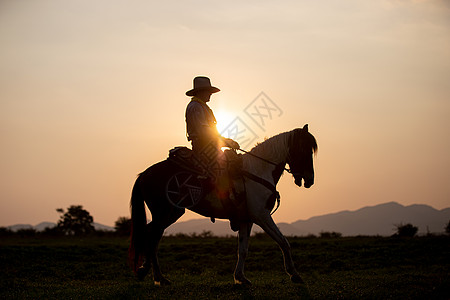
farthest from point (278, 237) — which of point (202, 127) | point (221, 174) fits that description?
point (202, 127)

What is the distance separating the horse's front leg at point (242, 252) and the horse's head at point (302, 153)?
5.69 feet

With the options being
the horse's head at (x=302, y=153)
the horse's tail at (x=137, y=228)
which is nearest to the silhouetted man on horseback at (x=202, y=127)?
the horse's head at (x=302, y=153)

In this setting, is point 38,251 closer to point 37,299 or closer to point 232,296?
point 37,299

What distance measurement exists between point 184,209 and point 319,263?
9.41 meters

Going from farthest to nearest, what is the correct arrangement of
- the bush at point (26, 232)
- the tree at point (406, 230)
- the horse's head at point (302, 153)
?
the bush at point (26, 232), the tree at point (406, 230), the horse's head at point (302, 153)

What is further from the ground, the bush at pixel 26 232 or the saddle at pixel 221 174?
the saddle at pixel 221 174

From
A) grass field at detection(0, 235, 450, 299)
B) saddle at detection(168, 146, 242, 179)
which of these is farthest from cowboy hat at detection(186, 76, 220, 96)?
grass field at detection(0, 235, 450, 299)

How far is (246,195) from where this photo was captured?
458 inches

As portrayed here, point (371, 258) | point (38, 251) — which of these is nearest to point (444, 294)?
point (371, 258)

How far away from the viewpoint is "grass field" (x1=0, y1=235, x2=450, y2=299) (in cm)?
1063

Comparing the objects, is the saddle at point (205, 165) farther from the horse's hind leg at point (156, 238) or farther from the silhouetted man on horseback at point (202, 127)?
the horse's hind leg at point (156, 238)

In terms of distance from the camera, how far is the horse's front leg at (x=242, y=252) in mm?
11750

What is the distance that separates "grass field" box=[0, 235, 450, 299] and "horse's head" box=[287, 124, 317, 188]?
2592 millimetres

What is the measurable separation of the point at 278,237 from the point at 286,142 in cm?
228
